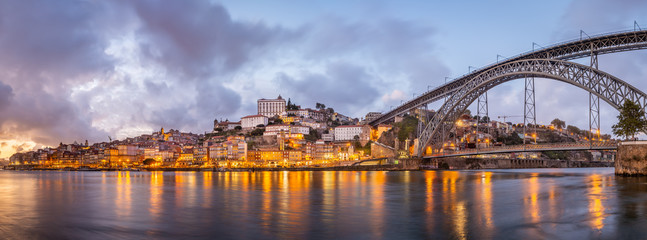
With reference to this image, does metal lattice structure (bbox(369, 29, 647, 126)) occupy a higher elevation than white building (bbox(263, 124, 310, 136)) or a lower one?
higher

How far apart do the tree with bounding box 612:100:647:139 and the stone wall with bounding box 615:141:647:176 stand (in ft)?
7.27

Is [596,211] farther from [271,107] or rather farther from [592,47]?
[271,107]

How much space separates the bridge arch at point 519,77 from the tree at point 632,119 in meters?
0.48

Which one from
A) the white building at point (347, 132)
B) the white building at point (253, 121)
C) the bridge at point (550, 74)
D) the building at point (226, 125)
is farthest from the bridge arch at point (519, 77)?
the building at point (226, 125)

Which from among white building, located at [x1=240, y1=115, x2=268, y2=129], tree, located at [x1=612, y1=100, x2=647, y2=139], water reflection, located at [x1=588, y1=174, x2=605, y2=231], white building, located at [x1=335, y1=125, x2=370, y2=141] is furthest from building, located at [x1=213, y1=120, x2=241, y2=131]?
water reflection, located at [x1=588, y1=174, x2=605, y2=231]

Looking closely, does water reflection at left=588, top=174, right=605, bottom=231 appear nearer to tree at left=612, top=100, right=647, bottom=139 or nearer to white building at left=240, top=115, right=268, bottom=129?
tree at left=612, top=100, right=647, bottom=139

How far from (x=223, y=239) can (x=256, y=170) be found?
233ft

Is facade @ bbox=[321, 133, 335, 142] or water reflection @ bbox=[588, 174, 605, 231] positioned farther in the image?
facade @ bbox=[321, 133, 335, 142]

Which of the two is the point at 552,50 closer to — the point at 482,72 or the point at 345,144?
the point at 482,72

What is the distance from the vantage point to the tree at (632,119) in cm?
3328

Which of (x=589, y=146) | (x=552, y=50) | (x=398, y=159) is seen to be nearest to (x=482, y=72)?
(x=552, y=50)

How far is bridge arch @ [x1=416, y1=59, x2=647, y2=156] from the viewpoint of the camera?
3403 centimetres

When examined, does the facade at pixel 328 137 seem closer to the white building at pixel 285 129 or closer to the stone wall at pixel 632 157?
the white building at pixel 285 129

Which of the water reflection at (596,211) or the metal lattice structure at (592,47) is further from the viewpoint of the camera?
the metal lattice structure at (592,47)
